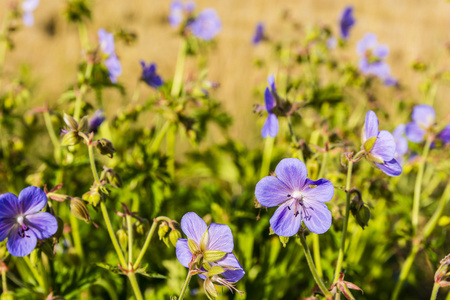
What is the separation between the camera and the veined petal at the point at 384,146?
1.08 meters

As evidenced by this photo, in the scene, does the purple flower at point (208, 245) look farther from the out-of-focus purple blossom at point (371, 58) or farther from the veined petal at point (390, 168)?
the out-of-focus purple blossom at point (371, 58)

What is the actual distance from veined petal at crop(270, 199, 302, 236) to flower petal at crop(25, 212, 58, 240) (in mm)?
538

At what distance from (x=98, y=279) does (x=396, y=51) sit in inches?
206

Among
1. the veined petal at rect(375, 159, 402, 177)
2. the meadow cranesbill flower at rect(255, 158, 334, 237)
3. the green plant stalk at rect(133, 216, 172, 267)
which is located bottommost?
the green plant stalk at rect(133, 216, 172, 267)

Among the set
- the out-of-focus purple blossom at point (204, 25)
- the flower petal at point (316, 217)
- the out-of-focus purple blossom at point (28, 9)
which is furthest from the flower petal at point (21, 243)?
the out-of-focus purple blossom at point (204, 25)

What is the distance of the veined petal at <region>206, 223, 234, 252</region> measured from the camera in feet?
3.37

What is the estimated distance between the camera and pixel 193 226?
105 cm

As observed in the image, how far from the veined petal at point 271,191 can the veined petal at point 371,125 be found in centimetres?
26

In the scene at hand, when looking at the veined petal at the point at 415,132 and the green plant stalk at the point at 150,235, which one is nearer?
the green plant stalk at the point at 150,235

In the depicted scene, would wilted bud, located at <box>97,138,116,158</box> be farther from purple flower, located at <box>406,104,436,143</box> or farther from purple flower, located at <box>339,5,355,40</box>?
purple flower, located at <box>339,5,355,40</box>

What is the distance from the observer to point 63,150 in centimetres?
179

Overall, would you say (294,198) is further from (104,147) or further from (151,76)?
(151,76)

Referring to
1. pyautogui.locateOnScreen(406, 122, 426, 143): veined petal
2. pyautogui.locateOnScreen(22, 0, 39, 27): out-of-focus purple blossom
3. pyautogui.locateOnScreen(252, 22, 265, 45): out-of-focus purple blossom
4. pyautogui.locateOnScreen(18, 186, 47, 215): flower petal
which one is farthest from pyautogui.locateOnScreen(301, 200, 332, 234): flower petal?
pyautogui.locateOnScreen(252, 22, 265, 45): out-of-focus purple blossom

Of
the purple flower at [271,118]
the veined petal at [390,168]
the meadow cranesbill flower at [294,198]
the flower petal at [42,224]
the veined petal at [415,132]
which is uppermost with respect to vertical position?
the purple flower at [271,118]
